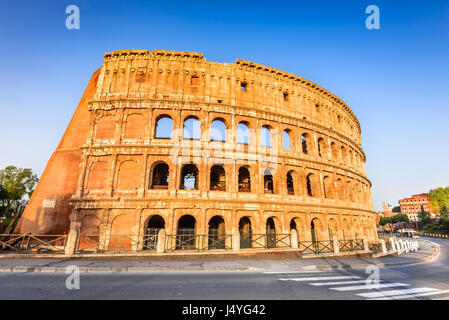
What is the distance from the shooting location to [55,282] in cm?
695

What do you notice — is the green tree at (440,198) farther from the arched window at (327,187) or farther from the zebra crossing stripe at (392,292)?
the zebra crossing stripe at (392,292)

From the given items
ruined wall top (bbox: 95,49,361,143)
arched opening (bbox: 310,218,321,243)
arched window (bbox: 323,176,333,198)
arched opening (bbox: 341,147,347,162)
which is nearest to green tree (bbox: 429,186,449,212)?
arched opening (bbox: 341,147,347,162)

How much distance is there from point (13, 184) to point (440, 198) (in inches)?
4117

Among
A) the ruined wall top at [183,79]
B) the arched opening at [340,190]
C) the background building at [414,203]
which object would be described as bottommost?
the arched opening at [340,190]

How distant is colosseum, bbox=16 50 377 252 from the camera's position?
53.4 feet

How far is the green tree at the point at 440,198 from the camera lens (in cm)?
5553

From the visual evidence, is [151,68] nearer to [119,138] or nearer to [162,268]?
[119,138]

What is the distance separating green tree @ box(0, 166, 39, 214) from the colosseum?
110 feet

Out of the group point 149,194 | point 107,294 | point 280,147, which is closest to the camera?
point 107,294

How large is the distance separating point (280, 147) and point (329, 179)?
770cm

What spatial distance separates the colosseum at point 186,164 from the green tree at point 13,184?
110 ft

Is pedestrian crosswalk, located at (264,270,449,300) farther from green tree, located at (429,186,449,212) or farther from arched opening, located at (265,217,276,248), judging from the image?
green tree, located at (429,186,449,212)

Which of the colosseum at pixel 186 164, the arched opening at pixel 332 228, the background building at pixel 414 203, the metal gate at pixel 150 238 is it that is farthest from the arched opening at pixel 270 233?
the background building at pixel 414 203
